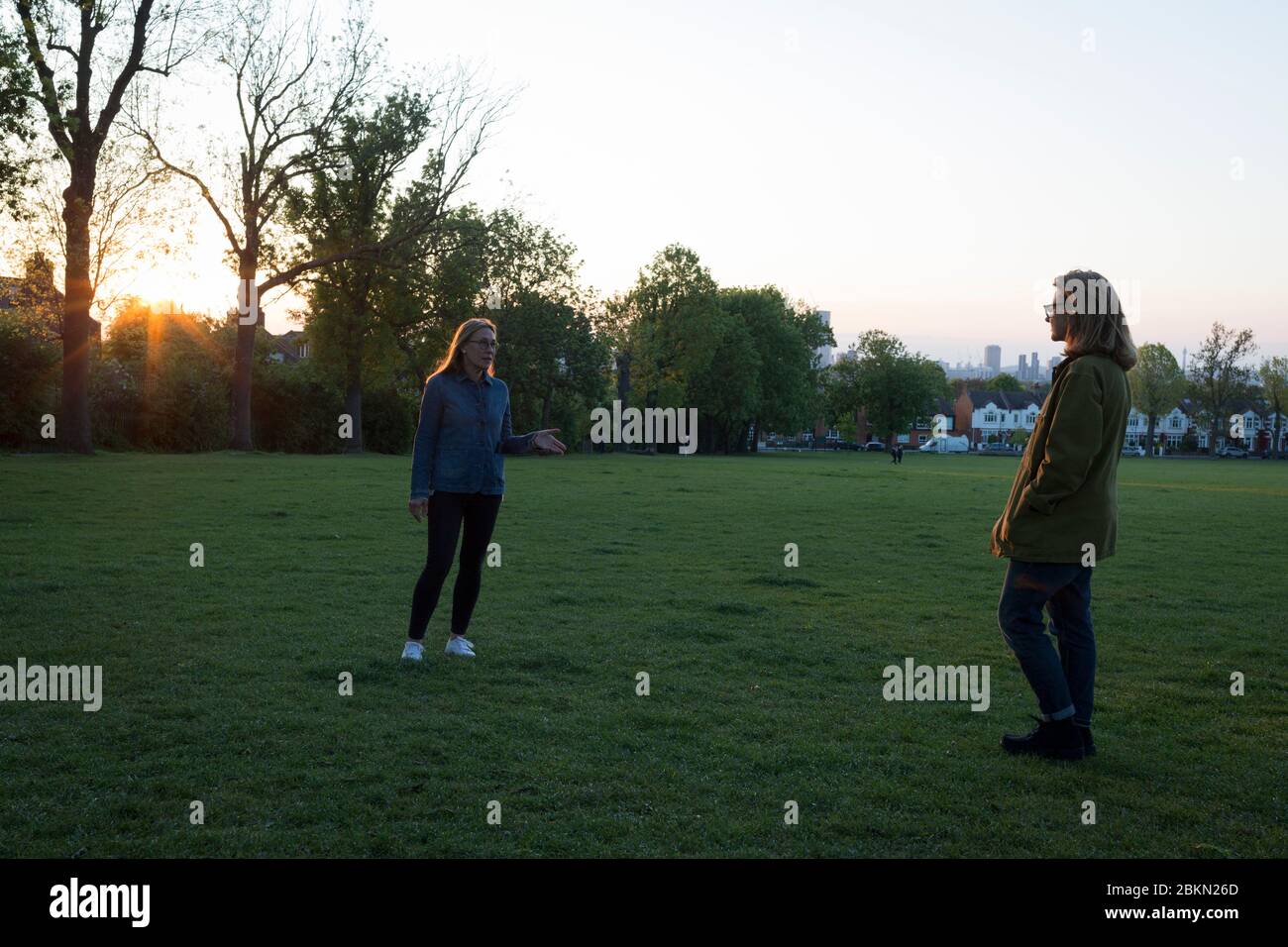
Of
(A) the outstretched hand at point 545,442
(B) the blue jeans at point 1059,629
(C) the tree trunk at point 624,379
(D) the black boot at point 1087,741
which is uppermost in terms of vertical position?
(C) the tree trunk at point 624,379

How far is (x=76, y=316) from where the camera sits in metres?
30.8

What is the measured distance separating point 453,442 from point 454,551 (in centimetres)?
80

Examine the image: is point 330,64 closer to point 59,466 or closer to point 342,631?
point 59,466

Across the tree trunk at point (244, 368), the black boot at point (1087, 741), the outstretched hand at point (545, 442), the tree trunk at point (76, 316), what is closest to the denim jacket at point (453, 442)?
the outstretched hand at point (545, 442)

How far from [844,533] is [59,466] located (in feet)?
69.4

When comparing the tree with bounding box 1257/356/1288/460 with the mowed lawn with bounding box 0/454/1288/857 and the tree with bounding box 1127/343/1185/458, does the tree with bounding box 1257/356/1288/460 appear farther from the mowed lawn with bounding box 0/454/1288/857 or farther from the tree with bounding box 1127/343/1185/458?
the mowed lawn with bounding box 0/454/1288/857

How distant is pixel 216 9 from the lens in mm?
34875

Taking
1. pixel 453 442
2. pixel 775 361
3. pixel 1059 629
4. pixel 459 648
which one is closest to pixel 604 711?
pixel 459 648

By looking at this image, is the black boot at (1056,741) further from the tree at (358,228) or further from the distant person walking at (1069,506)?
the tree at (358,228)

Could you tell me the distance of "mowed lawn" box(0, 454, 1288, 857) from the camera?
14.7 ft

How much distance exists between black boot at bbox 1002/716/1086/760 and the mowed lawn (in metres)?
0.16

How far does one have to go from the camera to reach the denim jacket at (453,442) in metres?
7.46

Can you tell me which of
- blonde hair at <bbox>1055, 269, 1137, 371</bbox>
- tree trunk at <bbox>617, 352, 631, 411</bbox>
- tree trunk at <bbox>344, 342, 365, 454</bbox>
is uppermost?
tree trunk at <bbox>617, 352, 631, 411</bbox>

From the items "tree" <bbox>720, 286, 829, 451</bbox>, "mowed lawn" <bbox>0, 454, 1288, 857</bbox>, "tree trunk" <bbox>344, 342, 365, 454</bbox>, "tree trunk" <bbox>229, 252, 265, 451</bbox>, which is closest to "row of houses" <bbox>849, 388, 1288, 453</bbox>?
"tree" <bbox>720, 286, 829, 451</bbox>
